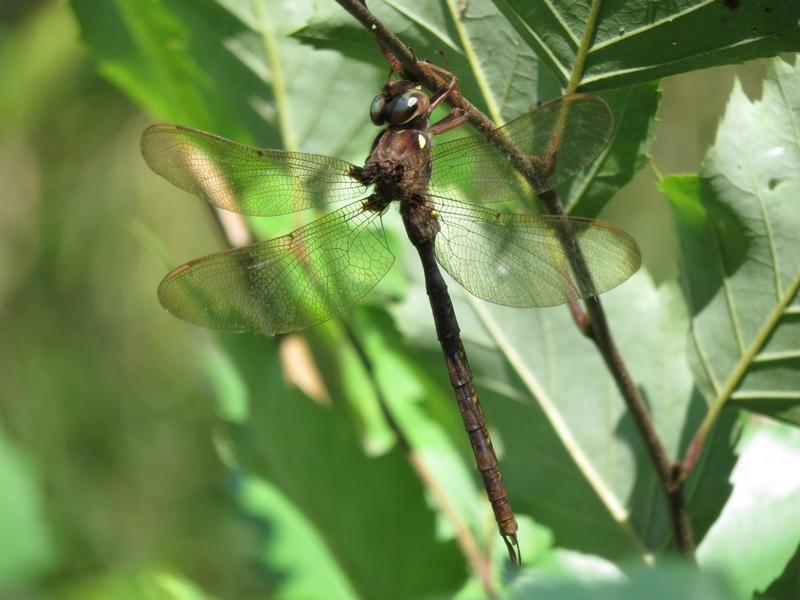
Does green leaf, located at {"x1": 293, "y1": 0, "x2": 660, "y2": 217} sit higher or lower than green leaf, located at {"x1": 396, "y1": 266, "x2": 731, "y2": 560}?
higher

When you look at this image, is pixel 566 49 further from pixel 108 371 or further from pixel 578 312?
pixel 108 371

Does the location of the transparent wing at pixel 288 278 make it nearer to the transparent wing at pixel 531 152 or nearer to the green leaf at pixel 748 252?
the transparent wing at pixel 531 152

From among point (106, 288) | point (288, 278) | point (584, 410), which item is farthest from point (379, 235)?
point (106, 288)

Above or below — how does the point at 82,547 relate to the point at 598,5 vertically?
above

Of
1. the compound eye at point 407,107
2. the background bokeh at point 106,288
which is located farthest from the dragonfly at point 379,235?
the background bokeh at point 106,288

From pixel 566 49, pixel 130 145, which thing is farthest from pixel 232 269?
pixel 130 145

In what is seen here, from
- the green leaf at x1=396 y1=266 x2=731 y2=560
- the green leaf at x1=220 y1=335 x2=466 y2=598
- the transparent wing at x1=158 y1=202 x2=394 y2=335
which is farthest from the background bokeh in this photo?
the green leaf at x1=396 y1=266 x2=731 y2=560

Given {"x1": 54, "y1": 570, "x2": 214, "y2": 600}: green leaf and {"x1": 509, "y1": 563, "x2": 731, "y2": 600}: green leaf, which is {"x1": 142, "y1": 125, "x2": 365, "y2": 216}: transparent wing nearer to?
{"x1": 54, "y1": 570, "x2": 214, "y2": 600}: green leaf
